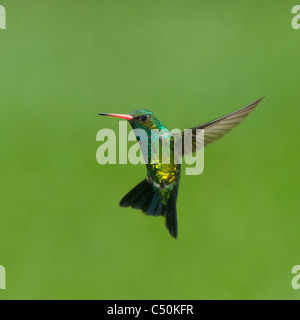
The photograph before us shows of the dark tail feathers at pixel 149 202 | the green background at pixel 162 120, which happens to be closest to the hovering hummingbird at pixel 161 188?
the dark tail feathers at pixel 149 202

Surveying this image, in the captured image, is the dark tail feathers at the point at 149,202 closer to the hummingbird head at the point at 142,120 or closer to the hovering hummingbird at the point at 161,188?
the hovering hummingbird at the point at 161,188

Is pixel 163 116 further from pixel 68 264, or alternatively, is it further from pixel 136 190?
pixel 136 190

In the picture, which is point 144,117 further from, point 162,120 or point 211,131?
point 162,120

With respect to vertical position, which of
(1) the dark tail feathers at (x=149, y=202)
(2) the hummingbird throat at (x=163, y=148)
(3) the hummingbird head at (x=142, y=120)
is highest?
(3) the hummingbird head at (x=142, y=120)

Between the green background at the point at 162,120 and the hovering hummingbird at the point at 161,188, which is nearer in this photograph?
the hovering hummingbird at the point at 161,188

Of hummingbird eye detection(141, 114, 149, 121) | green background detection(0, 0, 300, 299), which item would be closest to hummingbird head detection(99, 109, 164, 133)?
hummingbird eye detection(141, 114, 149, 121)

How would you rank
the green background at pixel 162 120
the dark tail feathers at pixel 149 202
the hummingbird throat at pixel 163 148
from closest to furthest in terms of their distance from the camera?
the hummingbird throat at pixel 163 148 < the dark tail feathers at pixel 149 202 < the green background at pixel 162 120

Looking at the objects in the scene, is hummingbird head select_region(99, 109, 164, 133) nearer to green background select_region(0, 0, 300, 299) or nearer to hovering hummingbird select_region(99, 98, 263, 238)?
hovering hummingbird select_region(99, 98, 263, 238)

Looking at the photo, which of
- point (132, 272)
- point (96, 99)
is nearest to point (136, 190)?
point (132, 272)
